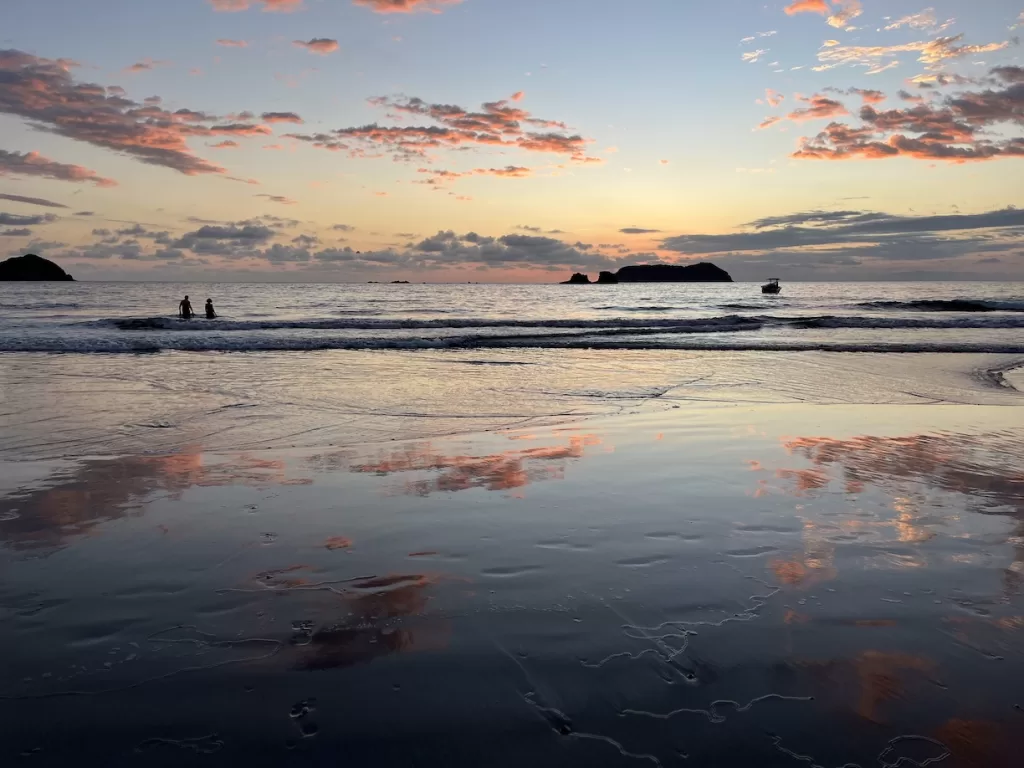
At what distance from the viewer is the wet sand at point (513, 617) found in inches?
115

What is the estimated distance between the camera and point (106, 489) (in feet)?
22.4

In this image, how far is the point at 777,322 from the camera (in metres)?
40.7

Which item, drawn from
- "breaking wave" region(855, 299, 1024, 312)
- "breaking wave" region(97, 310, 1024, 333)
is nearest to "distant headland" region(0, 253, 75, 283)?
"breaking wave" region(97, 310, 1024, 333)

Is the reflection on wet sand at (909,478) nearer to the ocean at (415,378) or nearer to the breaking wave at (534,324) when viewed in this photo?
the ocean at (415,378)

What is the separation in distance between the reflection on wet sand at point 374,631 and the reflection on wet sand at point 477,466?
2.31 metres

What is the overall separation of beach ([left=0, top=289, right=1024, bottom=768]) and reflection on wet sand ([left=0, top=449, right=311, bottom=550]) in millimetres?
49

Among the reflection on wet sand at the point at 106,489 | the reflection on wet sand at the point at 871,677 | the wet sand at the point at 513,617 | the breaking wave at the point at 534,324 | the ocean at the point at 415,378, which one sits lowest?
the reflection on wet sand at the point at 871,677

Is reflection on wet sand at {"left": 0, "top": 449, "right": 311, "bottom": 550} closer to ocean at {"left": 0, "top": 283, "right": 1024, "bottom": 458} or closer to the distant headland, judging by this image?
ocean at {"left": 0, "top": 283, "right": 1024, "bottom": 458}

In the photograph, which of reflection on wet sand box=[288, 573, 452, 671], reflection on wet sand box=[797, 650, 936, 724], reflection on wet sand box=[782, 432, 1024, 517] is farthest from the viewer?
reflection on wet sand box=[782, 432, 1024, 517]

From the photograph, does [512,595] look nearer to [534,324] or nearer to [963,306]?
[534,324]

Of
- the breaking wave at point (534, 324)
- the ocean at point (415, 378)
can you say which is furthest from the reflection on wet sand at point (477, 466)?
the breaking wave at point (534, 324)

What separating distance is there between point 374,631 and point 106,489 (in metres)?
4.66

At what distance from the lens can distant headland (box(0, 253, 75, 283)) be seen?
17575cm

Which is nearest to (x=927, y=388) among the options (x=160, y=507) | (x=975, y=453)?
(x=975, y=453)
